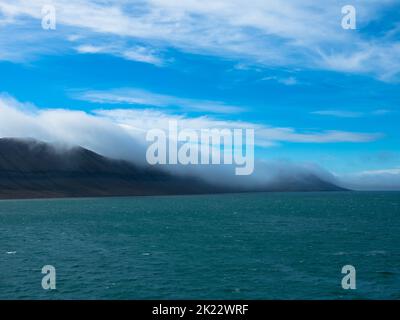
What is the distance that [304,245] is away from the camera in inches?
2926

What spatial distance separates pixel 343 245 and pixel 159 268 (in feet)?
124

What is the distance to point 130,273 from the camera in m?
51.9
